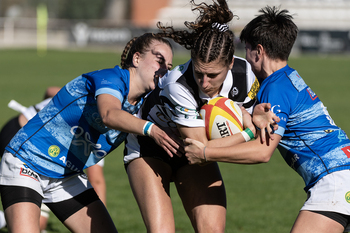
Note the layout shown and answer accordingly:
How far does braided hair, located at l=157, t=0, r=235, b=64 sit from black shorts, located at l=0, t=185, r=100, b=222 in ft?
5.35

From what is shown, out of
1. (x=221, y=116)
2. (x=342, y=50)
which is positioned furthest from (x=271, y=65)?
(x=342, y=50)

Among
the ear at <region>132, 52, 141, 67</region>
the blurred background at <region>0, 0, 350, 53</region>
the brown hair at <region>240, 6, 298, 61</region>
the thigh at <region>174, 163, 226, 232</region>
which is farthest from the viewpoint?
the blurred background at <region>0, 0, 350, 53</region>

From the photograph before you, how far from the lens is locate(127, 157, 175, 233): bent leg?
147 inches

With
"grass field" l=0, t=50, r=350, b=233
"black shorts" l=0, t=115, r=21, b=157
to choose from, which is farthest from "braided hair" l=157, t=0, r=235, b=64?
"grass field" l=0, t=50, r=350, b=233

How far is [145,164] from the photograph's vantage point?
13.1 feet

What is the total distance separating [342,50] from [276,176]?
28.2 meters

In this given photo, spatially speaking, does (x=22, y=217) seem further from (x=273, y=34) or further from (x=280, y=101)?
(x=273, y=34)

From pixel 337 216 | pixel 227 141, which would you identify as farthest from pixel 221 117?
pixel 337 216

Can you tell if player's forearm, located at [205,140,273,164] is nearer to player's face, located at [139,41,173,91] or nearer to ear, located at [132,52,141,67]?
player's face, located at [139,41,173,91]

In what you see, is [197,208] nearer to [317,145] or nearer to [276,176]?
[317,145]

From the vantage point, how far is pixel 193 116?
11.8 feet

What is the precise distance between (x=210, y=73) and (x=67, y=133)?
1.41 metres

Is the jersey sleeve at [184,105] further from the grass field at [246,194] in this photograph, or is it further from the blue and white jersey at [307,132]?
the grass field at [246,194]

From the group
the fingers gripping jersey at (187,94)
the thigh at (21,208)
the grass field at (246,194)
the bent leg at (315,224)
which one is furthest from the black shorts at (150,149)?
the grass field at (246,194)
